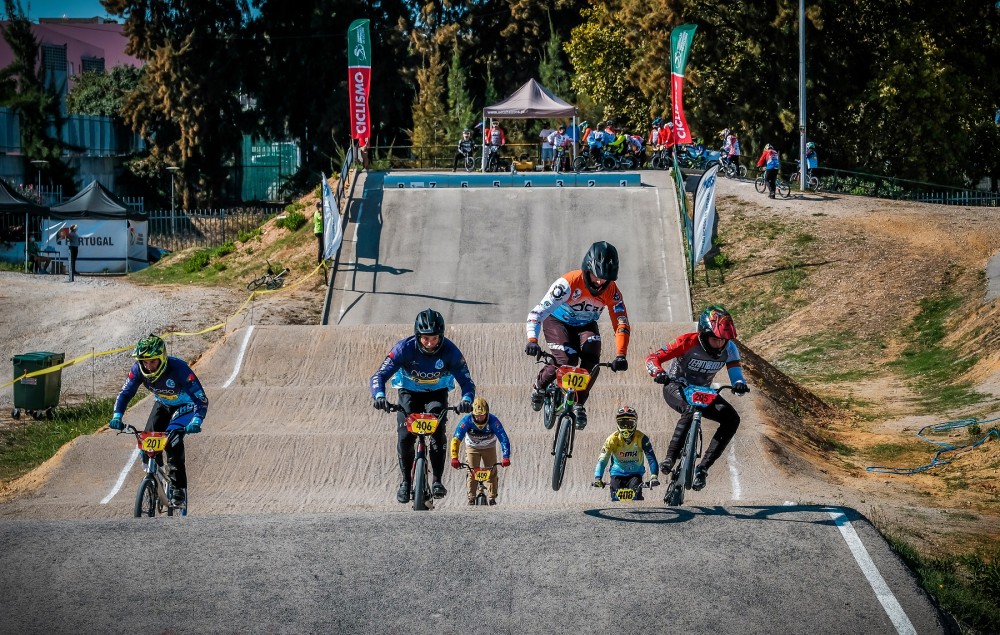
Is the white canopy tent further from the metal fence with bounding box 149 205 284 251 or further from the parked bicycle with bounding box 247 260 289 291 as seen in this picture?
the metal fence with bounding box 149 205 284 251

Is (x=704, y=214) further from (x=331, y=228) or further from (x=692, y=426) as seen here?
(x=692, y=426)

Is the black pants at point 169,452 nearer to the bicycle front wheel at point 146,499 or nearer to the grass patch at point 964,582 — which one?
the bicycle front wheel at point 146,499

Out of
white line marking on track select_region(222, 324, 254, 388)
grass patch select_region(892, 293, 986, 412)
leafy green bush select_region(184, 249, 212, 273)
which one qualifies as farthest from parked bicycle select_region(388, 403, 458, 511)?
leafy green bush select_region(184, 249, 212, 273)

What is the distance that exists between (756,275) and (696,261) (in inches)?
205

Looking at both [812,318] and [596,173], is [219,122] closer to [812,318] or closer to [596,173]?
[596,173]

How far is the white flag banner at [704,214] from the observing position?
85.2ft

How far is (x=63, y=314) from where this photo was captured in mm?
28188

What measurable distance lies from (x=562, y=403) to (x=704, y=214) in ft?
49.2

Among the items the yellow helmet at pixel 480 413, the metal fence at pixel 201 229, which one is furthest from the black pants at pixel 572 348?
the metal fence at pixel 201 229

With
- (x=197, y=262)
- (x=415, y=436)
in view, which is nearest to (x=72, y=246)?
(x=197, y=262)

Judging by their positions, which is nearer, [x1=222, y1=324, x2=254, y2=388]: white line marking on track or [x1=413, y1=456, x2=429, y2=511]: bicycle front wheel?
[x1=413, y1=456, x2=429, y2=511]: bicycle front wheel

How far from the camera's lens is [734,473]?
48.9ft

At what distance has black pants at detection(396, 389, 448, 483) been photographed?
36.3 feet

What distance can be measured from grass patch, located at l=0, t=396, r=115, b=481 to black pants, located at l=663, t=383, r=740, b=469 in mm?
11323
